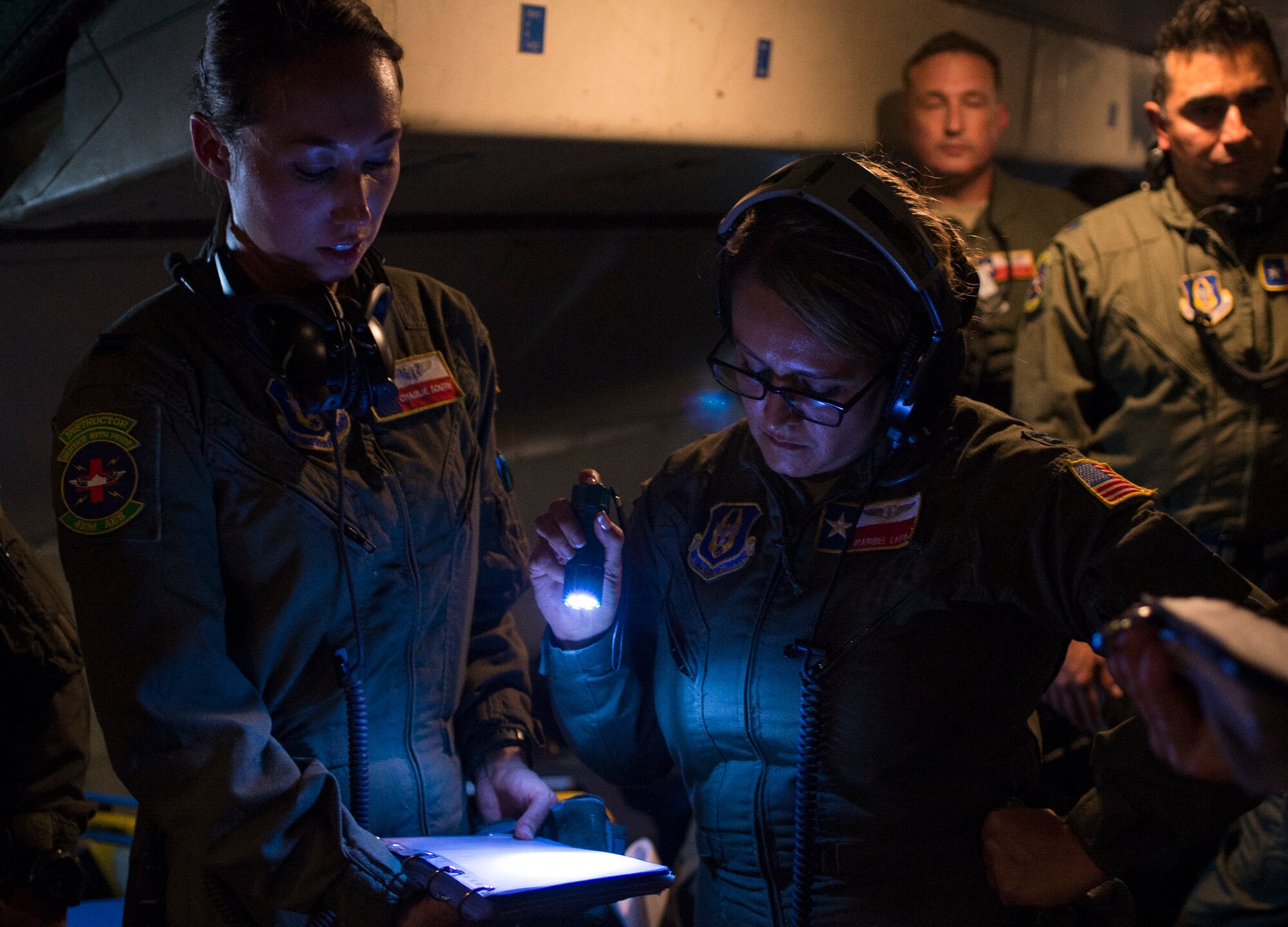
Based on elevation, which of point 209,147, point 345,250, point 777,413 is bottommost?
point 777,413

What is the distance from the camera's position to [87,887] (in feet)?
7.38

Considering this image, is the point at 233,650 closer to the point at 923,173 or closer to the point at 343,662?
the point at 343,662

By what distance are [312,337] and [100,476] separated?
10.9 inches

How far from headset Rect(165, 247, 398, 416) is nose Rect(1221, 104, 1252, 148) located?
2145 millimetres

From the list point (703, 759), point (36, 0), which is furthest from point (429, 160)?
point (703, 759)

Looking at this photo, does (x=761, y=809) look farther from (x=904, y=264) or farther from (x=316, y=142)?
(x=316, y=142)

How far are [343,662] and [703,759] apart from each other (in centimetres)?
47

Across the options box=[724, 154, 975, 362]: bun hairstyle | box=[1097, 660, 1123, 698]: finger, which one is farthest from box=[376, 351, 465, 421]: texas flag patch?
box=[1097, 660, 1123, 698]: finger

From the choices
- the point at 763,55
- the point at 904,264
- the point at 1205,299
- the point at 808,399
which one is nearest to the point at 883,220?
the point at 904,264

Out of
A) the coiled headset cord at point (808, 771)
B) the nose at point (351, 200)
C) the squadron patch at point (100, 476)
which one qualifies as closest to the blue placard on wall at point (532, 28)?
the nose at point (351, 200)

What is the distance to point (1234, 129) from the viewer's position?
2514mm

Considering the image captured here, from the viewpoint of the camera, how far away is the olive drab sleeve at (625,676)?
1431mm

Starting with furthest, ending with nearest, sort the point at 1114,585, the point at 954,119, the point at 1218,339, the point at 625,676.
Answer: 1. the point at 954,119
2. the point at 1218,339
3. the point at 625,676
4. the point at 1114,585

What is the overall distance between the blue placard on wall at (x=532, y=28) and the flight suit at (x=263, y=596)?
79 centimetres
